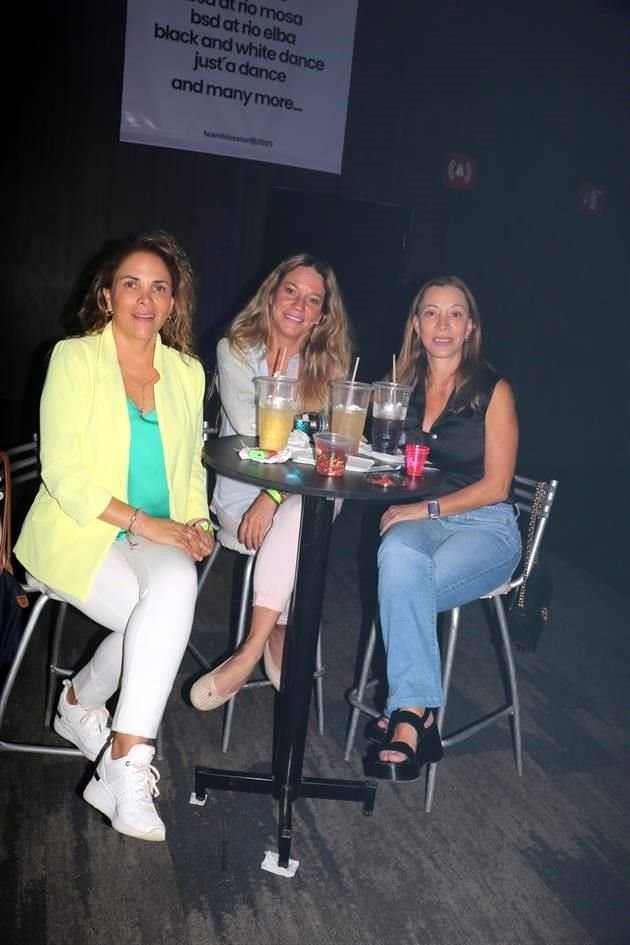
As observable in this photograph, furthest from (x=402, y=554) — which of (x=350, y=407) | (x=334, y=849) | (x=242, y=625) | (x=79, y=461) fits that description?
(x=79, y=461)

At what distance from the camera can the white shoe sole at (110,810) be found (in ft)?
5.66

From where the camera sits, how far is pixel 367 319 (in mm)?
5293

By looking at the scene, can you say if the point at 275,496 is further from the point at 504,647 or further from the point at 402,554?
the point at 504,647

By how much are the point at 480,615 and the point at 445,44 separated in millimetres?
3496

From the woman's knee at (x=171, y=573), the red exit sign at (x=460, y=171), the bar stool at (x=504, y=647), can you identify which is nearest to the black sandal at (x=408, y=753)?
the bar stool at (x=504, y=647)

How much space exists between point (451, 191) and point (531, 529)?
11.5ft

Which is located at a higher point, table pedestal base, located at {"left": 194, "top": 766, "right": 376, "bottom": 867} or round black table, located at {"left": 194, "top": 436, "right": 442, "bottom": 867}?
round black table, located at {"left": 194, "top": 436, "right": 442, "bottom": 867}

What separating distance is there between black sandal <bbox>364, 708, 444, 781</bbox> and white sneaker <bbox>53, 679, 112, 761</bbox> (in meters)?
0.66

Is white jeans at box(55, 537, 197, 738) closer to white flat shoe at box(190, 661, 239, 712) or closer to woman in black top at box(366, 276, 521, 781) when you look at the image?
white flat shoe at box(190, 661, 239, 712)

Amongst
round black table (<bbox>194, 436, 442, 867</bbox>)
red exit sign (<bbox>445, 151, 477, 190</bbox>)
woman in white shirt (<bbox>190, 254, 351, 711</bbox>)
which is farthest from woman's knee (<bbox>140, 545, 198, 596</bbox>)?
red exit sign (<bbox>445, 151, 477, 190</bbox>)

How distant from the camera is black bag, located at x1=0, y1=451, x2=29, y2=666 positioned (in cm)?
183

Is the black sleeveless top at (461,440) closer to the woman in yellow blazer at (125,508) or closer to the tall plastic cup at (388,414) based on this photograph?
the tall plastic cup at (388,414)

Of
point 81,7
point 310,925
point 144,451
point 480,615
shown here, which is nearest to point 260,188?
point 81,7

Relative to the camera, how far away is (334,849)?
1.97m
